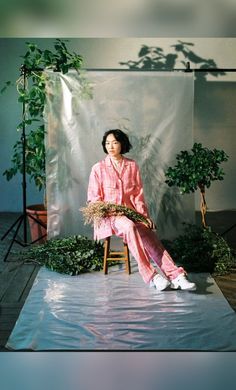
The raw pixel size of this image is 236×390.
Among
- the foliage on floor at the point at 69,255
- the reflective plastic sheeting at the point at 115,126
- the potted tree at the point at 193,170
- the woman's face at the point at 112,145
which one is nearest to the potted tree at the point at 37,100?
the reflective plastic sheeting at the point at 115,126

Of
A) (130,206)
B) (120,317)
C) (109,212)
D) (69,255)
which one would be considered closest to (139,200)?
(130,206)

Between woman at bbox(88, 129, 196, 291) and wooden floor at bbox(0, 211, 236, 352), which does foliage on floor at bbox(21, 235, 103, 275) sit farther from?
woman at bbox(88, 129, 196, 291)

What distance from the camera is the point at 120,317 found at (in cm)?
313

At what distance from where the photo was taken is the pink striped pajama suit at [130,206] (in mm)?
3818

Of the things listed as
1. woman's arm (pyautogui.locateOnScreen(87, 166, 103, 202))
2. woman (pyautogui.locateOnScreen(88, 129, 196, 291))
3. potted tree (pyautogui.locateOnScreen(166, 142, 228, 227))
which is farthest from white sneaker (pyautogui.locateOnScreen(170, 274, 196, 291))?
potted tree (pyautogui.locateOnScreen(166, 142, 228, 227))

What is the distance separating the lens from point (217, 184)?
6754 millimetres

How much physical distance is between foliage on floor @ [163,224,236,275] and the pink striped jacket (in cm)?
47

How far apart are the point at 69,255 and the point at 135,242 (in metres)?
0.72

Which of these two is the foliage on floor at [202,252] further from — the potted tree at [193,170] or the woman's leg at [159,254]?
the woman's leg at [159,254]

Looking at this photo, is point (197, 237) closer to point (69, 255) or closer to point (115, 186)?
point (115, 186)

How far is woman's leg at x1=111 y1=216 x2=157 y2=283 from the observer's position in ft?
12.2
